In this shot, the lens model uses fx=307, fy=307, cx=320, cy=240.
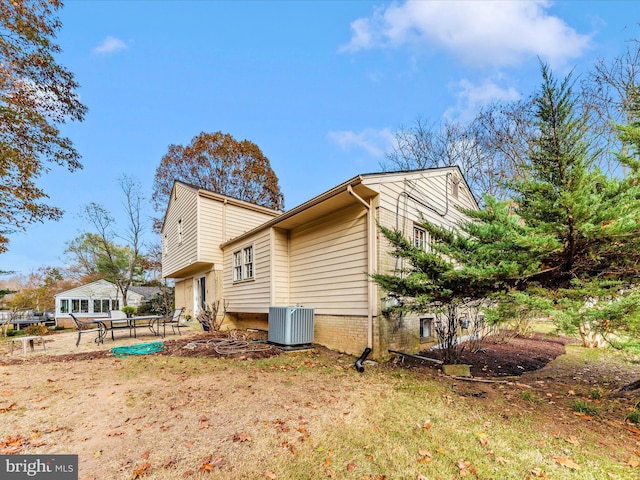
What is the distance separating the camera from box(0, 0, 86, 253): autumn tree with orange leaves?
30.7ft

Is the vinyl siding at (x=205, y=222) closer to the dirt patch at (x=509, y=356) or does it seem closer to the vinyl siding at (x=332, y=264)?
the vinyl siding at (x=332, y=264)

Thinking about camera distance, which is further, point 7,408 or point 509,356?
point 509,356

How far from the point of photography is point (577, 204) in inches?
137

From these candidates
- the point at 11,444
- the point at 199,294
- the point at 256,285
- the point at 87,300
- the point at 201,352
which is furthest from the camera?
the point at 87,300

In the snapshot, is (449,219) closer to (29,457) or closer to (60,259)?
(29,457)

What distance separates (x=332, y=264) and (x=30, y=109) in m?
11.3

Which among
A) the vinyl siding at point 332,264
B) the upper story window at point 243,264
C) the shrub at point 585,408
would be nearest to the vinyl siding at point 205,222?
the upper story window at point 243,264

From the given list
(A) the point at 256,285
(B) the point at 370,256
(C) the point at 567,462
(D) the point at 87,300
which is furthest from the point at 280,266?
(D) the point at 87,300

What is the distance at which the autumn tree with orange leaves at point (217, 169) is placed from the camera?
22.9m

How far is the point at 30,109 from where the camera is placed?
10125 millimetres

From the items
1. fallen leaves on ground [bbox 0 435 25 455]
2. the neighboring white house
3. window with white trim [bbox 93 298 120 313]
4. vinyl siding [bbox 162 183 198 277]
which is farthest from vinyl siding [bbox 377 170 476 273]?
window with white trim [bbox 93 298 120 313]

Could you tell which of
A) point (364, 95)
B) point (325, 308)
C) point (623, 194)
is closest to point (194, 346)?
point (325, 308)

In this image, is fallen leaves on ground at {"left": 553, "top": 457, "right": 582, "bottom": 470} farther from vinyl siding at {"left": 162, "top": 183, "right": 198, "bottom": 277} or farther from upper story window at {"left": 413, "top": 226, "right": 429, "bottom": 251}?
vinyl siding at {"left": 162, "top": 183, "right": 198, "bottom": 277}

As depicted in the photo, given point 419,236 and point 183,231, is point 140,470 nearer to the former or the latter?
point 419,236
